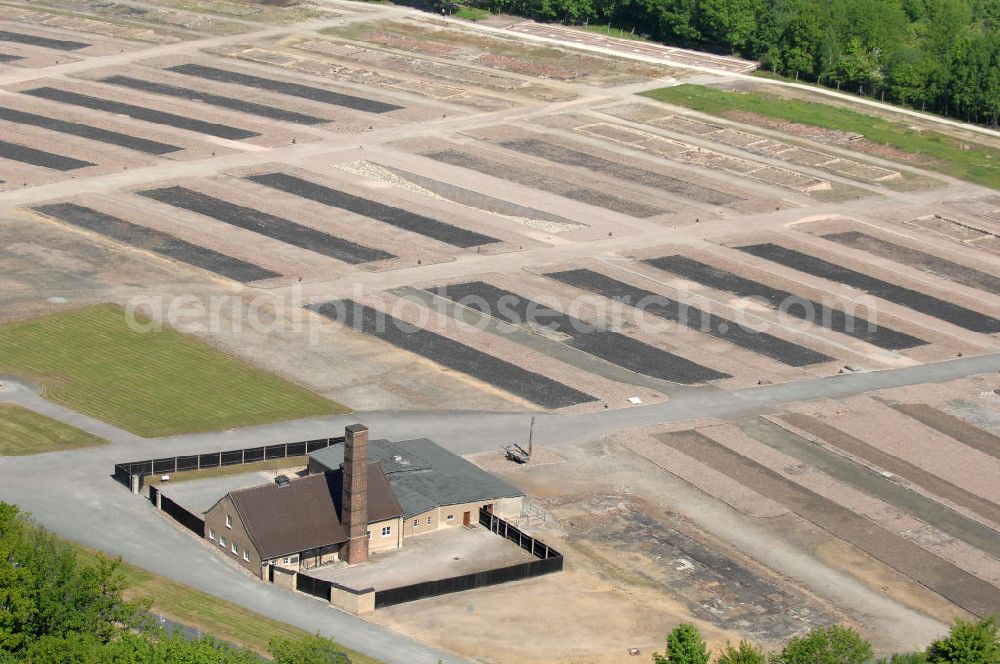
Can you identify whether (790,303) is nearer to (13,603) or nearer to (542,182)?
(542,182)

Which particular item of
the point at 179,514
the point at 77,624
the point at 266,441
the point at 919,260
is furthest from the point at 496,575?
the point at 919,260

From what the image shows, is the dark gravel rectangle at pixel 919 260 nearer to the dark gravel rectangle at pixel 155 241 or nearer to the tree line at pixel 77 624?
the dark gravel rectangle at pixel 155 241

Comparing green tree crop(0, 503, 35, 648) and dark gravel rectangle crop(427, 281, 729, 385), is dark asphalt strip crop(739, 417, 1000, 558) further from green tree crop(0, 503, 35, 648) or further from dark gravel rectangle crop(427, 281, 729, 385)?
green tree crop(0, 503, 35, 648)

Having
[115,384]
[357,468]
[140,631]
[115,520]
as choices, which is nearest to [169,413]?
[115,384]

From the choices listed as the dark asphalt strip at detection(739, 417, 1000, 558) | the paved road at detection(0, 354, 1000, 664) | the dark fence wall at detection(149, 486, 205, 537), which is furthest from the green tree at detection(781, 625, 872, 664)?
the dark fence wall at detection(149, 486, 205, 537)

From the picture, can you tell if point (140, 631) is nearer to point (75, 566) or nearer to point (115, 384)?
point (75, 566)

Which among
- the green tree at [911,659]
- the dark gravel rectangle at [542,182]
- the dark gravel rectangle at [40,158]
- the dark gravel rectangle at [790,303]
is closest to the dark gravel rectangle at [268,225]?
the dark gravel rectangle at [40,158]
